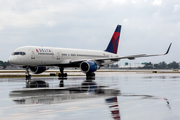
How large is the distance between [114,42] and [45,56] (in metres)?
17.7

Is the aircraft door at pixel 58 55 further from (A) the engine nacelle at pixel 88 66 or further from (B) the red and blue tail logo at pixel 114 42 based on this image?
(B) the red and blue tail logo at pixel 114 42

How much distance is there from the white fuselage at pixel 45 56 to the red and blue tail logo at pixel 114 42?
287 inches

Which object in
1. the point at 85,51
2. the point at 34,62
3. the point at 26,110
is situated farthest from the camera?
the point at 85,51

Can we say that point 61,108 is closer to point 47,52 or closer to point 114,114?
point 114,114

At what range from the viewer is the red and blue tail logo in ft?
157

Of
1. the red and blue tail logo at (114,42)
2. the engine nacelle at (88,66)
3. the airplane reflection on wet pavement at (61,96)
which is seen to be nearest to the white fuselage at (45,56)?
the engine nacelle at (88,66)

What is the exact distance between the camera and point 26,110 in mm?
8945

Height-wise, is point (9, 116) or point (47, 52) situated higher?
point (47, 52)

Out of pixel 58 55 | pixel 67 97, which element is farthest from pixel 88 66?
pixel 67 97

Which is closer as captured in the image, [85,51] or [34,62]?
[34,62]

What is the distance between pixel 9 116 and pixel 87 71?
26328mm

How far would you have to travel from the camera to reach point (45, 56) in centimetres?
3462

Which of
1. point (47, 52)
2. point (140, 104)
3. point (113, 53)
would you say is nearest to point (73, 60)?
point (47, 52)

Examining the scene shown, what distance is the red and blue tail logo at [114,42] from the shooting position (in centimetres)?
4800
